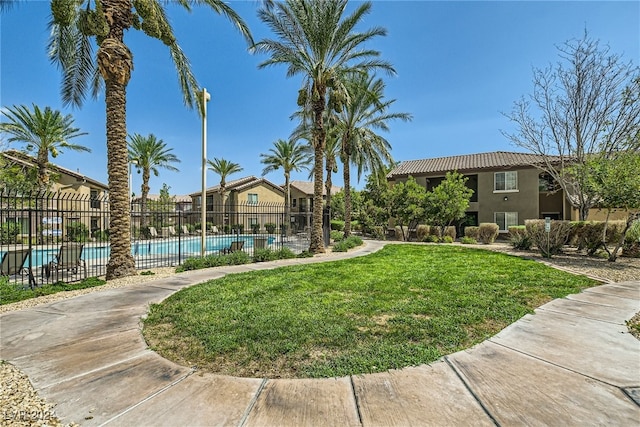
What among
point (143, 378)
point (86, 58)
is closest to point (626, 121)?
point (143, 378)

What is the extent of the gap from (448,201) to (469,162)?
919 centimetres

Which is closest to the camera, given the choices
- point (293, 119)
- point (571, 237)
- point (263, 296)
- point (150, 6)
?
point (263, 296)

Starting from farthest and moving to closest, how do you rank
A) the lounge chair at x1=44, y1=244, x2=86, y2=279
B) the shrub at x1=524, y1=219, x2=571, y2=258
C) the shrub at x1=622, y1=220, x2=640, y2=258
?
the shrub at x1=524, y1=219, x2=571, y2=258 → the shrub at x1=622, y1=220, x2=640, y2=258 → the lounge chair at x1=44, y1=244, x2=86, y2=279

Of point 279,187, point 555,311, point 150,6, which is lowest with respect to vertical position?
point 555,311

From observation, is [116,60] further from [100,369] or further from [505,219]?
[505,219]

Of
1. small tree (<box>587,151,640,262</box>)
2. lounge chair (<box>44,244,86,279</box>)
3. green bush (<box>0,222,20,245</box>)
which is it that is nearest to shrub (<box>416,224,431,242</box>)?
small tree (<box>587,151,640,262</box>)

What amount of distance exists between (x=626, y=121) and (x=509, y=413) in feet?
65.0

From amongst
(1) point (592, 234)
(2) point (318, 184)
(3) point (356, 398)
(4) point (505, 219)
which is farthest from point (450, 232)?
(3) point (356, 398)

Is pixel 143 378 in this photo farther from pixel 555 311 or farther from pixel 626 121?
pixel 626 121

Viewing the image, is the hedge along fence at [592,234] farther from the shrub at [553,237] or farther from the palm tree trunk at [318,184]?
the palm tree trunk at [318,184]

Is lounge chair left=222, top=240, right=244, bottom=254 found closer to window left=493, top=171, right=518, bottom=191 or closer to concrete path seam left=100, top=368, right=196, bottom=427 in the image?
concrete path seam left=100, top=368, right=196, bottom=427

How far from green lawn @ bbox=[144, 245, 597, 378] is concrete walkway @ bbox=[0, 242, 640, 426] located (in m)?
0.26

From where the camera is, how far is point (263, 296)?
21.0 feet

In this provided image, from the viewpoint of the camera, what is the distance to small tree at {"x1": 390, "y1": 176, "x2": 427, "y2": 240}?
21.9 m
